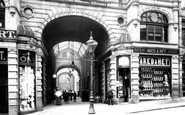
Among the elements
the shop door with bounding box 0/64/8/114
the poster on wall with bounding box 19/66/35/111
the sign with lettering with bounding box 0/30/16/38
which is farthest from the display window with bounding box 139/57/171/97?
the shop door with bounding box 0/64/8/114

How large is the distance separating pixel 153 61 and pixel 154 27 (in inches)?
129

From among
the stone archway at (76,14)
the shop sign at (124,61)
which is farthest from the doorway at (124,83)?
the stone archway at (76,14)

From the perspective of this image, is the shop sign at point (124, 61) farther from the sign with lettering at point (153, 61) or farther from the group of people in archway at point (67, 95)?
the group of people in archway at point (67, 95)

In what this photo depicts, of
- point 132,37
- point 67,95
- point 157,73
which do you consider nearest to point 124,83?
point 157,73

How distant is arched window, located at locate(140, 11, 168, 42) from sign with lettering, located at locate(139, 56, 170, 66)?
177cm

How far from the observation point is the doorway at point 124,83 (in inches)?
875

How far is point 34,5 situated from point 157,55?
11.9 metres

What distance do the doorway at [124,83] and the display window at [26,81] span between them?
323 inches

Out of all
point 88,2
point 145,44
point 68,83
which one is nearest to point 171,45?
point 145,44

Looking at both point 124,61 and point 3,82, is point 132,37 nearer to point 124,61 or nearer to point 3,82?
point 124,61

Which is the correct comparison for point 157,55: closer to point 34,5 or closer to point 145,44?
point 145,44

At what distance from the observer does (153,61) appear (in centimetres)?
2197

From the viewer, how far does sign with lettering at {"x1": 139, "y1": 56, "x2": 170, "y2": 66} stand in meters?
21.6

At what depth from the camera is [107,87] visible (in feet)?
81.1
